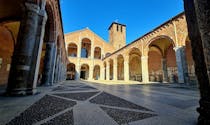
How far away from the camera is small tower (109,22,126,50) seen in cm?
3275

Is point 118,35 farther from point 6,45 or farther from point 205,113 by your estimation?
point 205,113

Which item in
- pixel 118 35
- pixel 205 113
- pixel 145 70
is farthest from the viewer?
pixel 118 35

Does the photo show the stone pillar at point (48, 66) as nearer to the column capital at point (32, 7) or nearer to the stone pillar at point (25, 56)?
the stone pillar at point (25, 56)

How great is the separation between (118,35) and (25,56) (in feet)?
105

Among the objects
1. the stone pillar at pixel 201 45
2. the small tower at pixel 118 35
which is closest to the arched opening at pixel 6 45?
the stone pillar at pixel 201 45

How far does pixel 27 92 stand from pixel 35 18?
2819mm

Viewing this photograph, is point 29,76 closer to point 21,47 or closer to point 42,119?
point 21,47

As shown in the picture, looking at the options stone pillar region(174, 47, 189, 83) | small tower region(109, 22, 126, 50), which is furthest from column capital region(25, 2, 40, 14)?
small tower region(109, 22, 126, 50)

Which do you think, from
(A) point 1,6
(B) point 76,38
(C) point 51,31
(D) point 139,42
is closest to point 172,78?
(D) point 139,42

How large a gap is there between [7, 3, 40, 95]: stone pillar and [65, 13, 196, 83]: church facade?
1167cm

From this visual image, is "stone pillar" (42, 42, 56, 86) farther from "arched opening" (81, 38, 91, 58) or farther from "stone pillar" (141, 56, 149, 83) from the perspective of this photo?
"arched opening" (81, 38, 91, 58)

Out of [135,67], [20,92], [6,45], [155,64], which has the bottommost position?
[20,92]

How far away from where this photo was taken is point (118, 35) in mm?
33469

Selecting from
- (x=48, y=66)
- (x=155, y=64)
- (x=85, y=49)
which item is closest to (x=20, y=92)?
(x=48, y=66)
